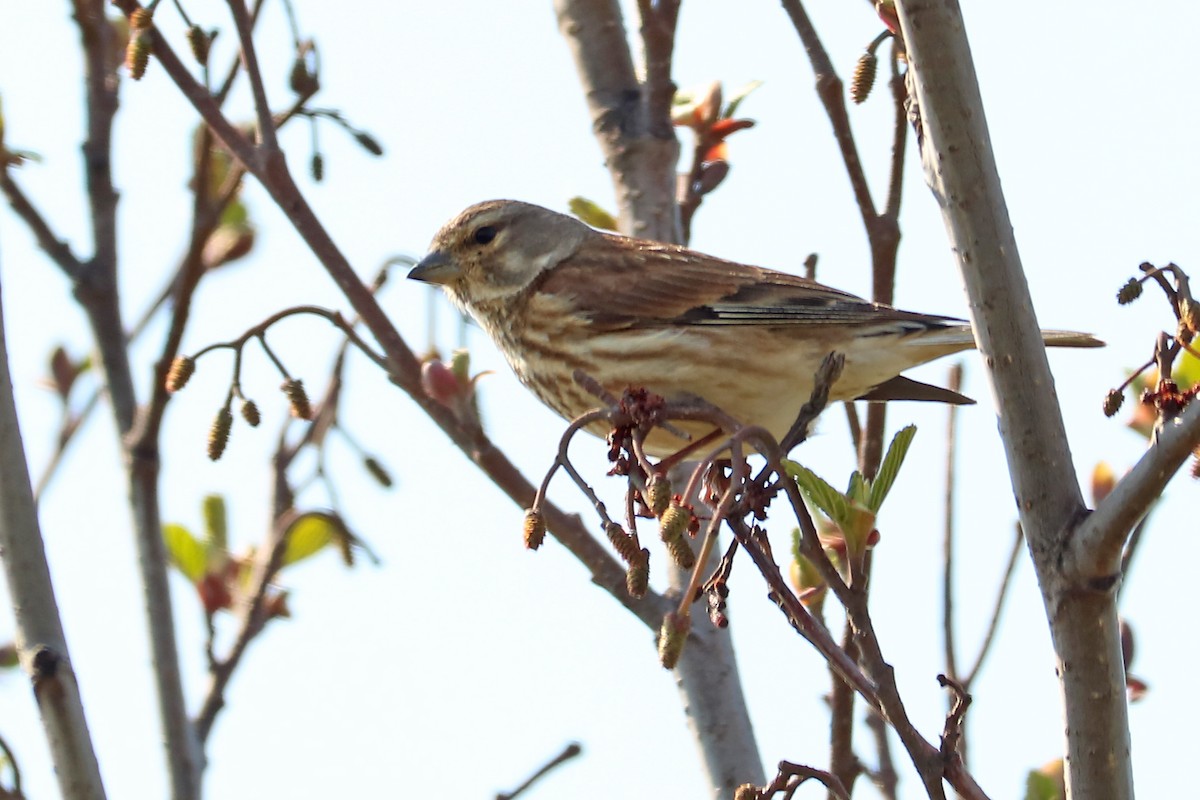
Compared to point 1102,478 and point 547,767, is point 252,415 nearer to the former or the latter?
point 547,767

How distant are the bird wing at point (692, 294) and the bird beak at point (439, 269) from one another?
17.0 inches

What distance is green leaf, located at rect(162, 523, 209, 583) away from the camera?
16.1ft

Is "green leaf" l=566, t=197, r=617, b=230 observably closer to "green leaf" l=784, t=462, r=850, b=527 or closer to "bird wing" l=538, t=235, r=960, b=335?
"bird wing" l=538, t=235, r=960, b=335

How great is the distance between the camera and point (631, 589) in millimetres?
2529

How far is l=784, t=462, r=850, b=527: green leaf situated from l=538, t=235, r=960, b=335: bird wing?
6.83 feet

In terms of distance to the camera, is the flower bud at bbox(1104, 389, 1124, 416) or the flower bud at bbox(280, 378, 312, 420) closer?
the flower bud at bbox(1104, 389, 1124, 416)

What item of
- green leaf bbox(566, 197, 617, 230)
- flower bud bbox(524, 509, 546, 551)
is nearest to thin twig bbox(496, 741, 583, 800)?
flower bud bbox(524, 509, 546, 551)

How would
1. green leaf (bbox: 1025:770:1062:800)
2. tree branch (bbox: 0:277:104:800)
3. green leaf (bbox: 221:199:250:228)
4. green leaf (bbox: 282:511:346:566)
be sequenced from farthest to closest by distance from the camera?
green leaf (bbox: 221:199:250:228), green leaf (bbox: 282:511:346:566), green leaf (bbox: 1025:770:1062:800), tree branch (bbox: 0:277:104:800)

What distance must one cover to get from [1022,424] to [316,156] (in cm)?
244

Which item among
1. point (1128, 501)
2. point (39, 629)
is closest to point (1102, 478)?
point (1128, 501)

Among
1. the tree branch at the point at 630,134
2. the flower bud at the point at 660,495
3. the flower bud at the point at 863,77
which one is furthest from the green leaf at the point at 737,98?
the flower bud at the point at 660,495

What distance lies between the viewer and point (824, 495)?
2.96 metres

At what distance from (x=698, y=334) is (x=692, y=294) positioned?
220 millimetres

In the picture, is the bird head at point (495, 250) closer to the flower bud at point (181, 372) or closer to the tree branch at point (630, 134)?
the tree branch at point (630, 134)
